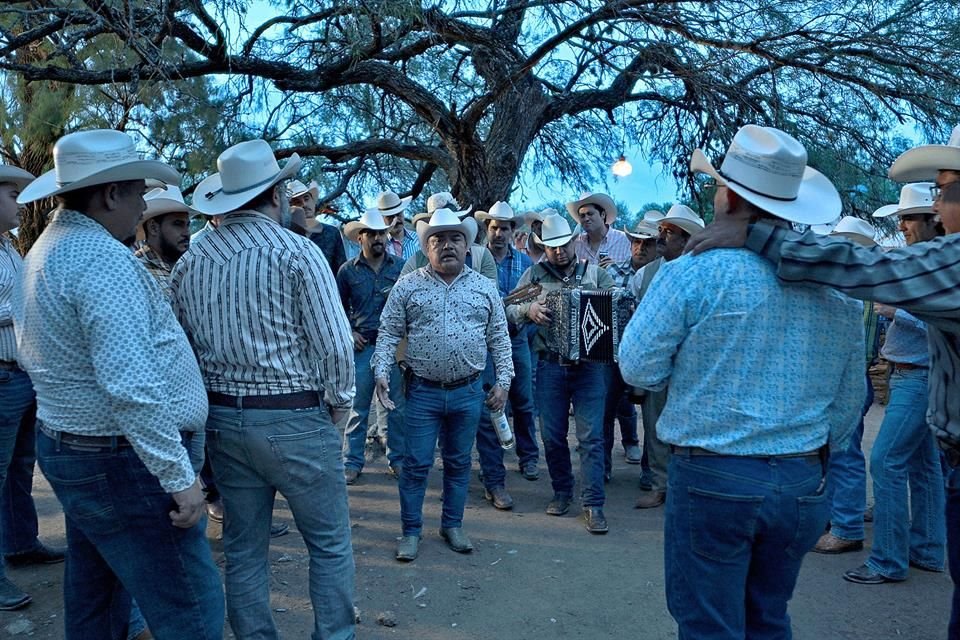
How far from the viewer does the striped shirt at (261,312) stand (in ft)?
9.62

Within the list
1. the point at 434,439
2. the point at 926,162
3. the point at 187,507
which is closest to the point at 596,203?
the point at 434,439

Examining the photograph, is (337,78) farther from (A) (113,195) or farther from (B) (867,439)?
(B) (867,439)

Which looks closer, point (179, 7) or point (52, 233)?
point (52, 233)

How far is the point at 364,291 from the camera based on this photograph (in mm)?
6414

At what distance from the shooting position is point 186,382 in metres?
2.65

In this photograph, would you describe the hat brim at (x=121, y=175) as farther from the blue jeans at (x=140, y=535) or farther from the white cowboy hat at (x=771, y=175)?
the white cowboy hat at (x=771, y=175)

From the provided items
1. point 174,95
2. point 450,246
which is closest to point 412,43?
point 174,95

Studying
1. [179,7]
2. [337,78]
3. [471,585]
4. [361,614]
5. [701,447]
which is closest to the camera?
[701,447]

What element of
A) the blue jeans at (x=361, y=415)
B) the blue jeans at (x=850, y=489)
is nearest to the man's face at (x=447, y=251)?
the blue jeans at (x=361, y=415)

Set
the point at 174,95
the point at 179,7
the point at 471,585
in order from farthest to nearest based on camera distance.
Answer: the point at 174,95
the point at 179,7
the point at 471,585

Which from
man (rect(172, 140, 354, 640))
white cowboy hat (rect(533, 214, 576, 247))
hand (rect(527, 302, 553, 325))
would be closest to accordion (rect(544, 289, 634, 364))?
hand (rect(527, 302, 553, 325))

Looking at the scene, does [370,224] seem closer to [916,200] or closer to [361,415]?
[361,415]

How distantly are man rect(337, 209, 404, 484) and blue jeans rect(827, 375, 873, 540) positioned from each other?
331cm

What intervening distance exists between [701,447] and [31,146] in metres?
8.03
